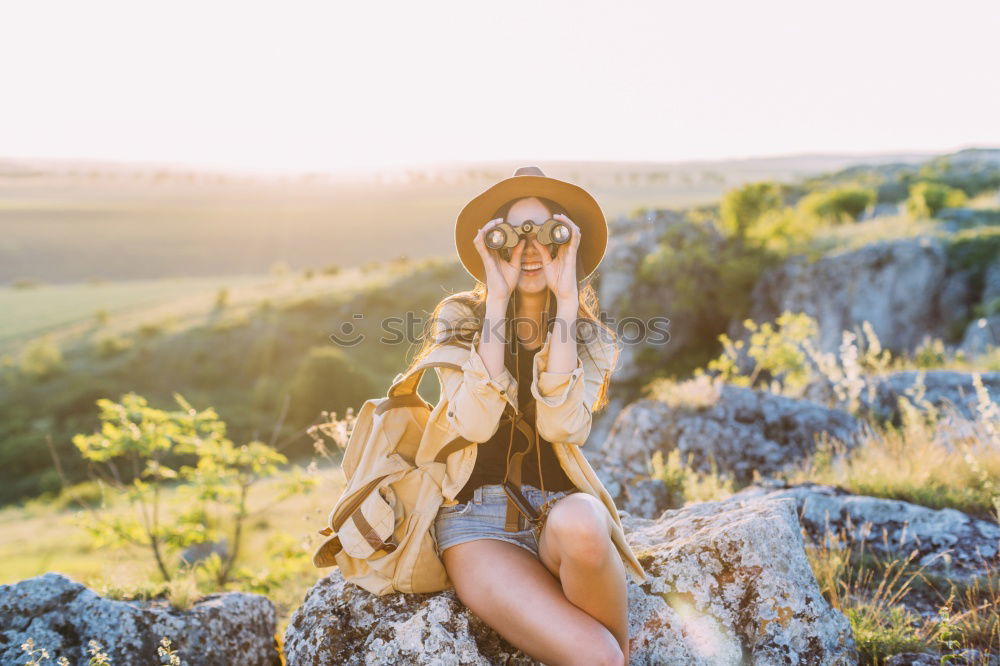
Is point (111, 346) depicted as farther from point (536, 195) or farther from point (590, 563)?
point (590, 563)

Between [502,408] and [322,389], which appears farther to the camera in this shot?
[322,389]

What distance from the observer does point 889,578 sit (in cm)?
389

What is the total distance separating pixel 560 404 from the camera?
2799 mm

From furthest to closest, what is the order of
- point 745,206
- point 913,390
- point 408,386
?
point 745,206 < point 913,390 < point 408,386

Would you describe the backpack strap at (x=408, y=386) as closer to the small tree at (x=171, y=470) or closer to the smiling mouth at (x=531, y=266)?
the smiling mouth at (x=531, y=266)

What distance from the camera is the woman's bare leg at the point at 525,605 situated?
246 centimetres

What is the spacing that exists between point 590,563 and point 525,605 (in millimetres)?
317

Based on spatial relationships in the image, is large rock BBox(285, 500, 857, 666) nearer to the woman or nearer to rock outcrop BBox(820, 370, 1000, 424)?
the woman

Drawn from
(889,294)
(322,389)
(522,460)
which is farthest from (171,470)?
(322,389)

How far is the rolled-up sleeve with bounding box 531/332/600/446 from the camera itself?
2.82 m

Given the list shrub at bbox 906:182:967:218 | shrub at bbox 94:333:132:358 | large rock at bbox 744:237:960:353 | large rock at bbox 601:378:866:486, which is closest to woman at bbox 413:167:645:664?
large rock at bbox 601:378:866:486

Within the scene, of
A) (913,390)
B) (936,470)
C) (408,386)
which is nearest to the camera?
(408,386)

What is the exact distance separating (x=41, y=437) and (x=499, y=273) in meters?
29.9

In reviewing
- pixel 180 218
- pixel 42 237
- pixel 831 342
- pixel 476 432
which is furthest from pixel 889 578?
pixel 180 218
